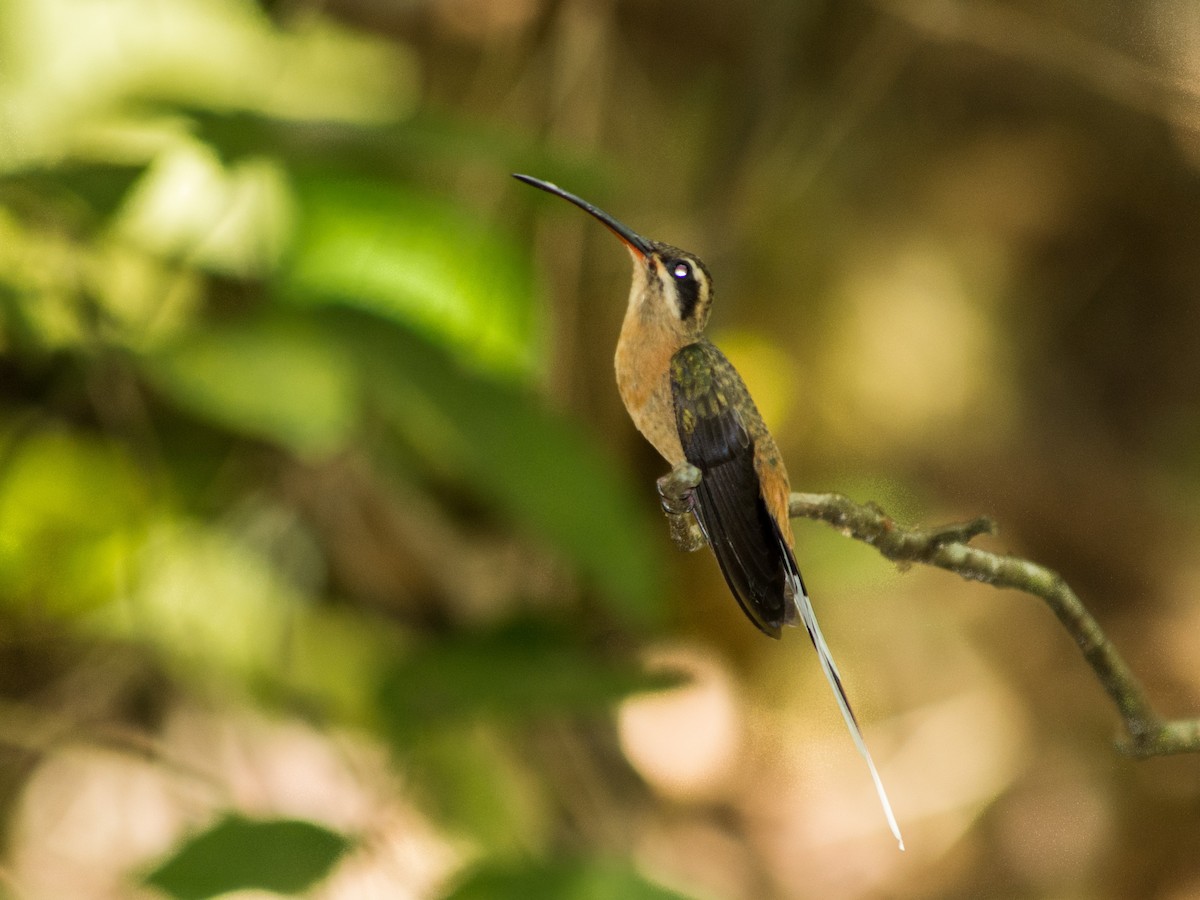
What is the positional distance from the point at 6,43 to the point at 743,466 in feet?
9.52

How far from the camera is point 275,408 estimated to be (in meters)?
2.37

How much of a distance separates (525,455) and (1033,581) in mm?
1565

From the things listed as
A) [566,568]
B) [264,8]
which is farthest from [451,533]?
[264,8]

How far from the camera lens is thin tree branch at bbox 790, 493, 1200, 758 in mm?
677

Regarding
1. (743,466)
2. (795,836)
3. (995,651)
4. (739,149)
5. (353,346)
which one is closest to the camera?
(743,466)

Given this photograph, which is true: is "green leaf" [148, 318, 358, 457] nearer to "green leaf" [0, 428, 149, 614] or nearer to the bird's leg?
"green leaf" [0, 428, 149, 614]

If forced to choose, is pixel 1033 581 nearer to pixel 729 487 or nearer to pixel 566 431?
pixel 729 487

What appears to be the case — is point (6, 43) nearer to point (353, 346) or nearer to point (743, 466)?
point (353, 346)

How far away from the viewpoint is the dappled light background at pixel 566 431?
2336mm

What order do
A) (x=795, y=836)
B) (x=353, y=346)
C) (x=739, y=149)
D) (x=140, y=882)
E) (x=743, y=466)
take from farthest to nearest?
1. (x=795, y=836)
2. (x=739, y=149)
3. (x=353, y=346)
4. (x=140, y=882)
5. (x=743, y=466)

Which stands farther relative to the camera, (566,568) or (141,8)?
(141,8)

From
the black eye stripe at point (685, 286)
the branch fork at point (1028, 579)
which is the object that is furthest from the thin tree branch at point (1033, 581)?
the black eye stripe at point (685, 286)

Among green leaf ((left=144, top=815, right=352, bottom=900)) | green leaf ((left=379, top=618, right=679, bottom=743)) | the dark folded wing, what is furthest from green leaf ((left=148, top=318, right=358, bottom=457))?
the dark folded wing

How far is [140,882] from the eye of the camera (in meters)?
1.63
